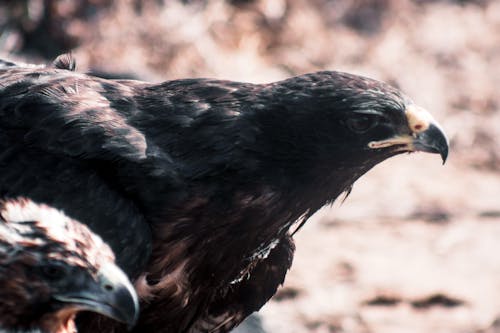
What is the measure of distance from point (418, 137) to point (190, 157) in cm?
109

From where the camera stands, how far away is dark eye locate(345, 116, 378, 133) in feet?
20.1

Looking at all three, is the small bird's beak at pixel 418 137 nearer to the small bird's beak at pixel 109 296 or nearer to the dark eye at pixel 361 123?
the dark eye at pixel 361 123

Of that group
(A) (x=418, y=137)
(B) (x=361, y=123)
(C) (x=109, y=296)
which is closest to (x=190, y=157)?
(B) (x=361, y=123)

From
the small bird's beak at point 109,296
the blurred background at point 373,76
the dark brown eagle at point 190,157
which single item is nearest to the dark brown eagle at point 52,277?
the small bird's beak at point 109,296

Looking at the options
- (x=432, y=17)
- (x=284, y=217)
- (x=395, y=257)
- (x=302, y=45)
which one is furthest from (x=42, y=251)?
(x=432, y=17)

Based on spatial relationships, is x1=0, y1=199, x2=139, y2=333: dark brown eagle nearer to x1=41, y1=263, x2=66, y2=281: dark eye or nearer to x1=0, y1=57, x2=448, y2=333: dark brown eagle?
x1=41, y1=263, x2=66, y2=281: dark eye

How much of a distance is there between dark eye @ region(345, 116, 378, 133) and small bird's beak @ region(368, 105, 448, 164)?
85 mm

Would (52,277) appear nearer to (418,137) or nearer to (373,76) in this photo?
(418,137)

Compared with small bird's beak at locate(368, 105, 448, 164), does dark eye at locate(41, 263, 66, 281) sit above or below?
below

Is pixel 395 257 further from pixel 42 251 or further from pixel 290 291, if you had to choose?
pixel 42 251

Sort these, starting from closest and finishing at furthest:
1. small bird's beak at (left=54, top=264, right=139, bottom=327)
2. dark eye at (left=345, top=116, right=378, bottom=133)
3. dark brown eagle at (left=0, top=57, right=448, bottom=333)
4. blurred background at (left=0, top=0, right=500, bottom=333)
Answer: small bird's beak at (left=54, top=264, right=139, bottom=327) → dark brown eagle at (left=0, top=57, right=448, bottom=333) → dark eye at (left=345, top=116, right=378, bottom=133) → blurred background at (left=0, top=0, right=500, bottom=333)

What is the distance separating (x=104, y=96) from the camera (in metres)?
6.18

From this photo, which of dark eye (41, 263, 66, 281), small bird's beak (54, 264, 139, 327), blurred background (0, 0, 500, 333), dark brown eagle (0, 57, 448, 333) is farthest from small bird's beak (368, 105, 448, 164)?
blurred background (0, 0, 500, 333)

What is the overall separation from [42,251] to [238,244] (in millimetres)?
1124
